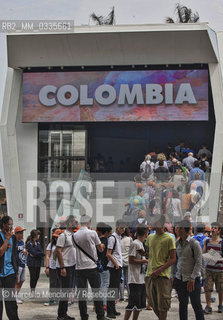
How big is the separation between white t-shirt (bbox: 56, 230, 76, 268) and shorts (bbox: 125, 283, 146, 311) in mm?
1798

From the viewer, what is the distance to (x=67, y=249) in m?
11.6

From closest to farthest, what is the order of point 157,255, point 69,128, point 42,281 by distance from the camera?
point 157,255, point 42,281, point 69,128

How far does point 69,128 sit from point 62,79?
3.13 meters

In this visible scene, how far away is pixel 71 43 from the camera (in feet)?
81.4

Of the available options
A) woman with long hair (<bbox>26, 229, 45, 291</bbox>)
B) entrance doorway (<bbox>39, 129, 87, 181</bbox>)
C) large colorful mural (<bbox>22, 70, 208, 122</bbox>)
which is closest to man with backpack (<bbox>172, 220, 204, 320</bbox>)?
woman with long hair (<bbox>26, 229, 45, 291</bbox>)

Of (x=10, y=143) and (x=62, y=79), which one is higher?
(x=62, y=79)

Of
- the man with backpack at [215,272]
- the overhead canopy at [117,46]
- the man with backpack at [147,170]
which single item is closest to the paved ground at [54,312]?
the man with backpack at [215,272]

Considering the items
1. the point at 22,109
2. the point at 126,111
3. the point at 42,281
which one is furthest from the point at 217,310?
the point at 22,109

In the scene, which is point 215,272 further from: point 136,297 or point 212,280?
point 136,297

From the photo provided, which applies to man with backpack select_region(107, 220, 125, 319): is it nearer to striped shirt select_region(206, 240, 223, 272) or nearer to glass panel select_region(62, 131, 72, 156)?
striped shirt select_region(206, 240, 223, 272)

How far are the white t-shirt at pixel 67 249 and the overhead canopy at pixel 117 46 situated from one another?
14172 millimetres

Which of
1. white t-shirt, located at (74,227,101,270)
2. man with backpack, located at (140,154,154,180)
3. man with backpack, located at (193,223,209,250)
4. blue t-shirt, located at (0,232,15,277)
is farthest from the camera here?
man with backpack, located at (140,154,154,180)

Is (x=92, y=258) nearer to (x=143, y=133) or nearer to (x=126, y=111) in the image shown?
(x=126, y=111)

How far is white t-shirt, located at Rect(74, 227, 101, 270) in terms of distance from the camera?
1028 centimetres
